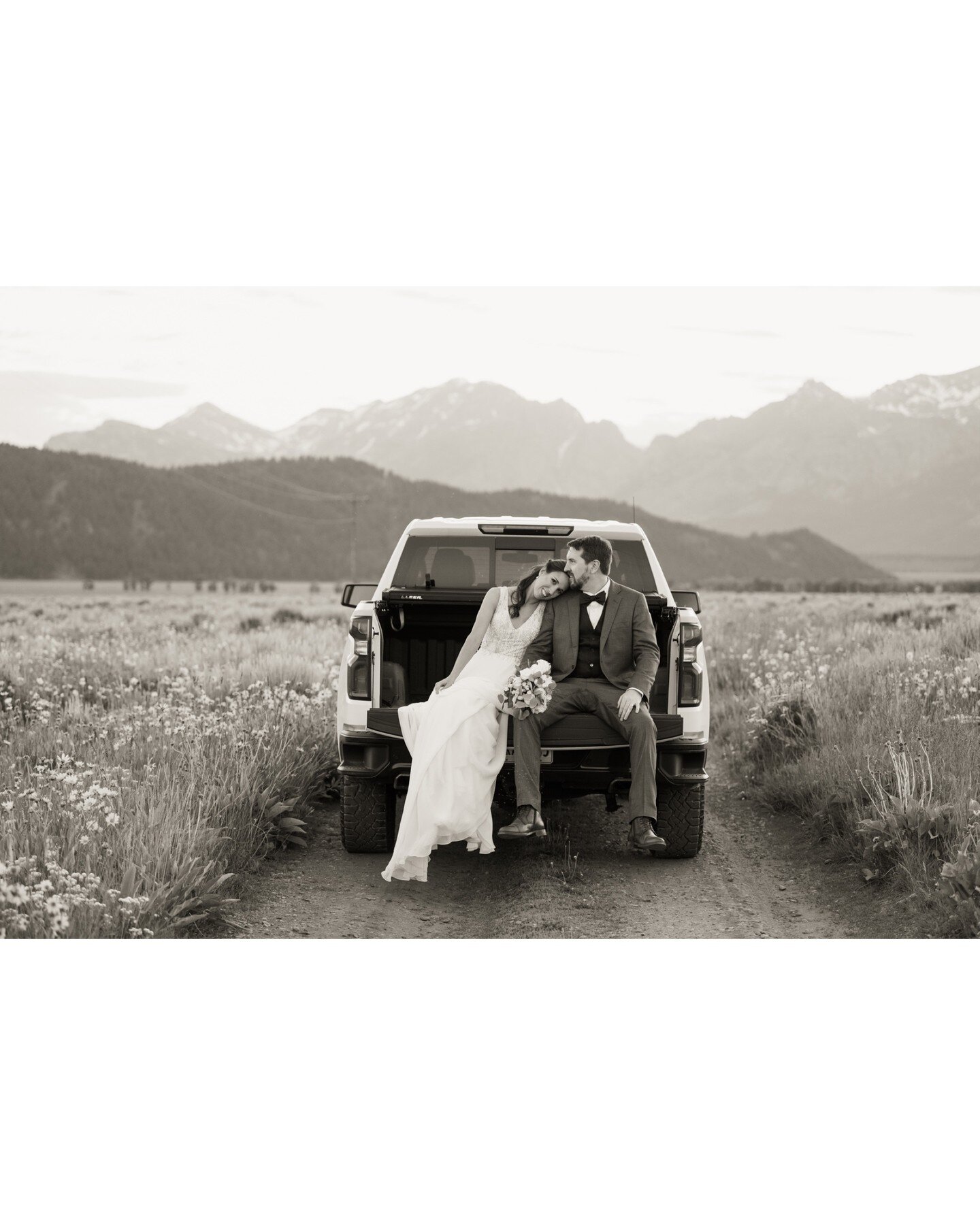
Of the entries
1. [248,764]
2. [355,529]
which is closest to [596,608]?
[248,764]

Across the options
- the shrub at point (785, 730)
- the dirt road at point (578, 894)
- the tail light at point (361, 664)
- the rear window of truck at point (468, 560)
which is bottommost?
the dirt road at point (578, 894)

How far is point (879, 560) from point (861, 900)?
147m

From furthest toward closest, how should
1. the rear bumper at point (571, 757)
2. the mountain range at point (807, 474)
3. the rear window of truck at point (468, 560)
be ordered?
the mountain range at point (807, 474) < the rear window of truck at point (468, 560) < the rear bumper at point (571, 757)

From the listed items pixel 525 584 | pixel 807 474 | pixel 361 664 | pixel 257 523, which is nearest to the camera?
pixel 361 664

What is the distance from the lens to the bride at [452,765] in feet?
19.4

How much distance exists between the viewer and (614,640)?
641cm

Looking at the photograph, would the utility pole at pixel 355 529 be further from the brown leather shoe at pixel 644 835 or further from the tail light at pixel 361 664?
the brown leather shoe at pixel 644 835

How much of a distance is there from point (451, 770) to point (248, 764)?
1.77 meters

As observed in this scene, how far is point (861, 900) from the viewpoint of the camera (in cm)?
579

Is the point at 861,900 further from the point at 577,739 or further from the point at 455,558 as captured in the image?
the point at 455,558

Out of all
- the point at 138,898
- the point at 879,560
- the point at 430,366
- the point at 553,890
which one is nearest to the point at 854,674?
the point at 553,890

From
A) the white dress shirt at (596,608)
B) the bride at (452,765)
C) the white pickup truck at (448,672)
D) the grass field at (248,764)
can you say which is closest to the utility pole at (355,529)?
the grass field at (248,764)

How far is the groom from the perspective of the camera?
19.9 ft

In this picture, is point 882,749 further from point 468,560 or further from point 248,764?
point 248,764
